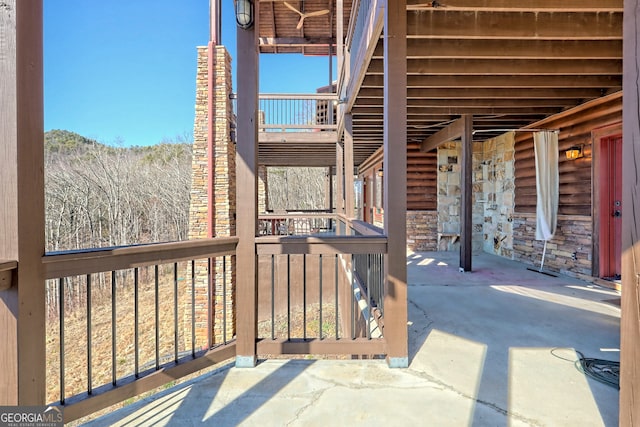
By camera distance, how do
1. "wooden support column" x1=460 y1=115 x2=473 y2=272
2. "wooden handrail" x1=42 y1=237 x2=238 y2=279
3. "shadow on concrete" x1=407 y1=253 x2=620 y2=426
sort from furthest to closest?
"wooden support column" x1=460 y1=115 x2=473 y2=272
"shadow on concrete" x1=407 y1=253 x2=620 y2=426
"wooden handrail" x1=42 y1=237 x2=238 y2=279

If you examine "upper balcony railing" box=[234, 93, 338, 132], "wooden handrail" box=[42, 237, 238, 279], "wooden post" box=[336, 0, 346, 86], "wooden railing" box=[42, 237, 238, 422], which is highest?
"wooden post" box=[336, 0, 346, 86]

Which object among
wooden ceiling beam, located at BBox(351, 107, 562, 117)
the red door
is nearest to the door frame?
the red door

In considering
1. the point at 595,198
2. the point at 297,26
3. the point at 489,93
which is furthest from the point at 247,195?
the point at 297,26

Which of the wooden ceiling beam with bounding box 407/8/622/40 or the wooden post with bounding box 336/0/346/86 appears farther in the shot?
the wooden post with bounding box 336/0/346/86

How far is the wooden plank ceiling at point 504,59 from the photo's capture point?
9.55ft

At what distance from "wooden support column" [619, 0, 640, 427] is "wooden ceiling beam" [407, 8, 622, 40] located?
1.98 m

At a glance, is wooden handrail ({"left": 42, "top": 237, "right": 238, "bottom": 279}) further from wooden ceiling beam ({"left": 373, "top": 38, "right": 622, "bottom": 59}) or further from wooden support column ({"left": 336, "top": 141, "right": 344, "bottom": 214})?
wooden support column ({"left": 336, "top": 141, "right": 344, "bottom": 214})

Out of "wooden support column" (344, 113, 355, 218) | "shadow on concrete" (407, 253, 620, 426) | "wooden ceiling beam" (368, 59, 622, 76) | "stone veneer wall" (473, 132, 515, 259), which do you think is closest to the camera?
"shadow on concrete" (407, 253, 620, 426)

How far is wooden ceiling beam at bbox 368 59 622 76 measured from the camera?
11.8 feet

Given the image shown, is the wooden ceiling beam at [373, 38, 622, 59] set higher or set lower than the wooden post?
lower

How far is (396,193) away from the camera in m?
Result: 2.22

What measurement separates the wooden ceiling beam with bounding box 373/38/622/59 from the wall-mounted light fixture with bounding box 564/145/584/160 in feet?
5.29

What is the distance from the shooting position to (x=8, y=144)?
1.39m

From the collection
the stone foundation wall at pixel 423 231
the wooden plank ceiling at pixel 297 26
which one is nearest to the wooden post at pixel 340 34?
the wooden plank ceiling at pixel 297 26
